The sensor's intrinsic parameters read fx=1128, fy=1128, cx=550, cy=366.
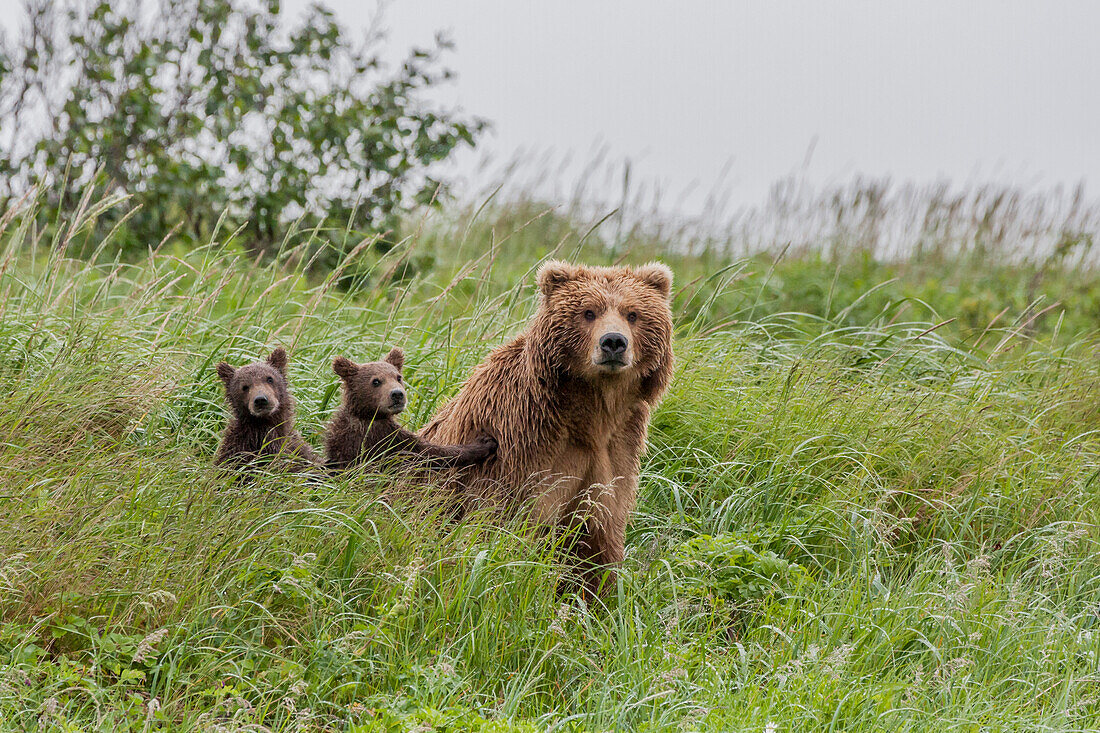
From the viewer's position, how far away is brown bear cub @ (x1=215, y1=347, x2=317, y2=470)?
441 centimetres

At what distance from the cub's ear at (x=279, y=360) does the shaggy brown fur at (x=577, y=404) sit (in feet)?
2.59

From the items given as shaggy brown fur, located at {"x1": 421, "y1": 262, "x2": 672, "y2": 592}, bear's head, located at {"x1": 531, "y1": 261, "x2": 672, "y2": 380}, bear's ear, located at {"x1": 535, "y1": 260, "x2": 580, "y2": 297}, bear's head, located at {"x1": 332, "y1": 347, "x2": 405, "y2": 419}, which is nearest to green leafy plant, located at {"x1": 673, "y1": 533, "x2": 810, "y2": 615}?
shaggy brown fur, located at {"x1": 421, "y1": 262, "x2": 672, "y2": 592}

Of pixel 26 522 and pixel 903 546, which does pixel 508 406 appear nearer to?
pixel 26 522

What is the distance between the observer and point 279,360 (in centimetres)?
463

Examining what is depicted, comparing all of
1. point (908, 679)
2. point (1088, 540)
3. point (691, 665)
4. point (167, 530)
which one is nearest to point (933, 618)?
point (908, 679)

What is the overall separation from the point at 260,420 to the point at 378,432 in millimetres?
490

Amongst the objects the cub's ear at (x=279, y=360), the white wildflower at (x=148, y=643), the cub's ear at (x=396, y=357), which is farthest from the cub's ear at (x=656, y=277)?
the white wildflower at (x=148, y=643)

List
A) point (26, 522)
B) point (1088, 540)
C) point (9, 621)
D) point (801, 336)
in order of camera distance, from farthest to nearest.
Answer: point (801, 336) → point (1088, 540) → point (26, 522) → point (9, 621)

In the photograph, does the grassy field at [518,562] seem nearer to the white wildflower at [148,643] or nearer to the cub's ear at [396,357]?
the white wildflower at [148,643]

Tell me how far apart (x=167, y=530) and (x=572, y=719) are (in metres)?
1.56

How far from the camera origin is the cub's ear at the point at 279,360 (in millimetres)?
4617

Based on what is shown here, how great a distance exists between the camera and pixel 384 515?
4219mm

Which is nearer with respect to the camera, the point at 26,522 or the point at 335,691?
the point at 335,691

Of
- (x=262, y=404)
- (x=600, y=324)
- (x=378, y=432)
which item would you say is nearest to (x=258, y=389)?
(x=262, y=404)
